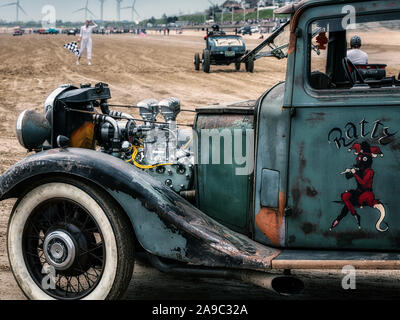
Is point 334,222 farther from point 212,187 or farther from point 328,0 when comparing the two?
point 328,0

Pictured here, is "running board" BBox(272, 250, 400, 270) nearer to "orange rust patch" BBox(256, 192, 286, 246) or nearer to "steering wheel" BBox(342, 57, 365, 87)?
"orange rust patch" BBox(256, 192, 286, 246)

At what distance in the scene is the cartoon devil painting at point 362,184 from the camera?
3.39 meters

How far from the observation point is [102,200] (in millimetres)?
3578

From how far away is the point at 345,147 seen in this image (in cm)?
341

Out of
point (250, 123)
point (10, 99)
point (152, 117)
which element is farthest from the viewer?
point (10, 99)

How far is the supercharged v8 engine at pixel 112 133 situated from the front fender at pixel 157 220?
2.30 ft

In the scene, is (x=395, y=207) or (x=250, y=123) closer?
(x=395, y=207)

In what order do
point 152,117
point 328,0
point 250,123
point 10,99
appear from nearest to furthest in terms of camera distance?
1. point 328,0
2. point 250,123
3. point 152,117
4. point 10,99

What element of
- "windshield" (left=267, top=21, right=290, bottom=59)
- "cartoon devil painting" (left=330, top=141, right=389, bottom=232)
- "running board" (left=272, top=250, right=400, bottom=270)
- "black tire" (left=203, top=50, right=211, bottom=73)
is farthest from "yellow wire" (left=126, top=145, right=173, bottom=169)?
"black tire" (left=203, top=50, right=211, bottom=73)

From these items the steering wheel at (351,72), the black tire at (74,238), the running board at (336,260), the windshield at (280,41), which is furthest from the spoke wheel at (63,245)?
the steering wheel at (351,72)

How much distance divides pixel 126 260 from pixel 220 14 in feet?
470

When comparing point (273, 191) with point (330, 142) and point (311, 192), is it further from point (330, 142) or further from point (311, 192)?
point (330, 142)

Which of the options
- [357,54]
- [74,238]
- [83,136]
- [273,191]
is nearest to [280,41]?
[357,54]
